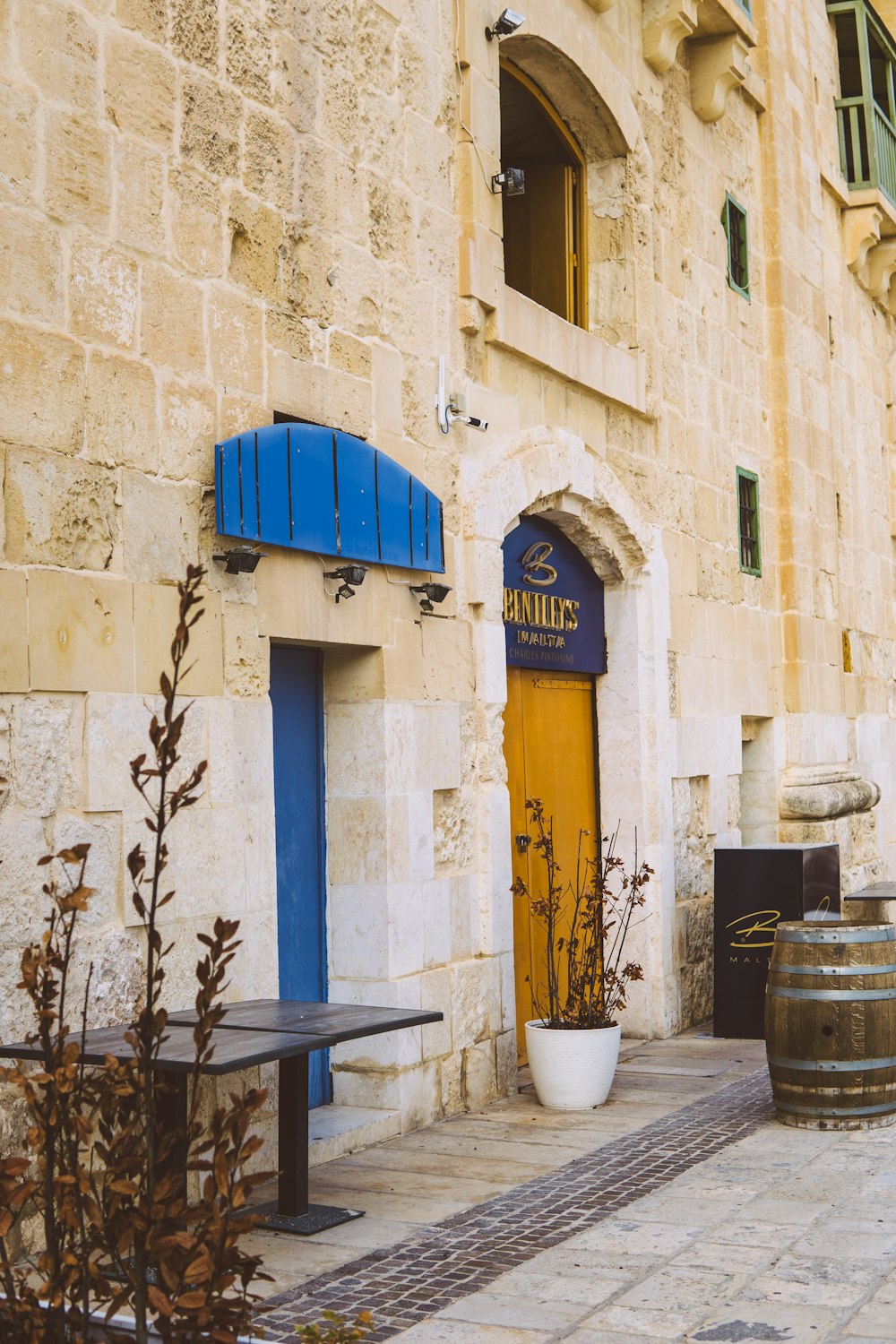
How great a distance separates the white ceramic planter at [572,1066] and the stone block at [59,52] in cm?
432

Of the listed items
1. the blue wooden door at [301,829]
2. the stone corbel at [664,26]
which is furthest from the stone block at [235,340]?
the stone corbel at [664,26]

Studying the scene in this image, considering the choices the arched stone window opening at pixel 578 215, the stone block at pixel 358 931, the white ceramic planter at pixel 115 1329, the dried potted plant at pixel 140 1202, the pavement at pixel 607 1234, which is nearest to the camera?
the dried potted plant at pixel 140 1202

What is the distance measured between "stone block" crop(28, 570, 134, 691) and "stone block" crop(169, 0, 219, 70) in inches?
78.3

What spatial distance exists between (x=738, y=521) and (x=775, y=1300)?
6.86 metres

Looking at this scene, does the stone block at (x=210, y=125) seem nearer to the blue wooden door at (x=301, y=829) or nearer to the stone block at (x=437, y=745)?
the blue wooden door at (x=301, y=829)

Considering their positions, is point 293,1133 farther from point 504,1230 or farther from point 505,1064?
point 505,1064

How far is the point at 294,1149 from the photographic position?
4969mm

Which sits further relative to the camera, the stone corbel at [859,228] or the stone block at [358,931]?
the stone corbel at [859,228]

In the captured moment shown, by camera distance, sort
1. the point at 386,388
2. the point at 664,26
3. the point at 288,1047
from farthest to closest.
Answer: the point at 664,26
the point at 386,388
the point at 288,1047

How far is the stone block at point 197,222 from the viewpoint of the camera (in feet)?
17.5

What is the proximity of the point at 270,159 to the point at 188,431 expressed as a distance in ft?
4.17

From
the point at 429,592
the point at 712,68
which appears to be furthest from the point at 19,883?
the point at 712,68

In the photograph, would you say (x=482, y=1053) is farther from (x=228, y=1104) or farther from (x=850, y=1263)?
(x=850, y=1263)

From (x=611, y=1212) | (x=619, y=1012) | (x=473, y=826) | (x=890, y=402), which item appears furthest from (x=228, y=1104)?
(x=890, y=402)
